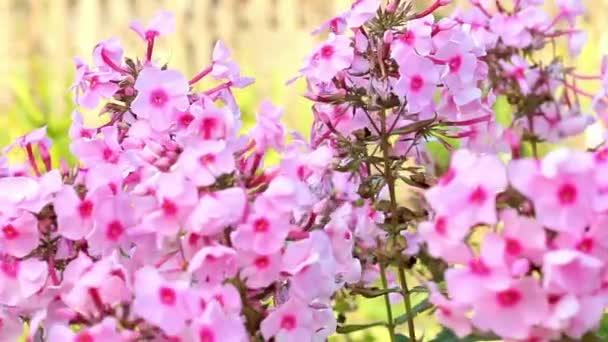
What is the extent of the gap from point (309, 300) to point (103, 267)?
13 centimetres

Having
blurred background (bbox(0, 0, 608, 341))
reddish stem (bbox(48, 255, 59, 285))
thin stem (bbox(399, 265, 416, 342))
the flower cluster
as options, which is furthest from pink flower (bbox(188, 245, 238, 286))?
blurred background (bbox(0, 0, 608, 341))

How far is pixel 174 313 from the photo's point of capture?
674 millimetres

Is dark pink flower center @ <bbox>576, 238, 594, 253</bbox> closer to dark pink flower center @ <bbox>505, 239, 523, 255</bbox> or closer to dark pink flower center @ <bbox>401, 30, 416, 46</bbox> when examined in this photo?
dark pink flower center @ <bbox>505, 239, 523, 255</bbox>

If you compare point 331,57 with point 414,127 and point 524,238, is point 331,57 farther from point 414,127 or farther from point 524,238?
point 524,238

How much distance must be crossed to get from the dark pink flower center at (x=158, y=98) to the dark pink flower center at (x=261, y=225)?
153 mm

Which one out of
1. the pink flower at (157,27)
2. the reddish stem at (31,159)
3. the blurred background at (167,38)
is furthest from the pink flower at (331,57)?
→ the blurred background at (167,38)

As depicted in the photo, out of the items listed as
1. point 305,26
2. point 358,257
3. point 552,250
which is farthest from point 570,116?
point 305,26

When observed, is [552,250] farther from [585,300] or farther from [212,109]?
[212,109]

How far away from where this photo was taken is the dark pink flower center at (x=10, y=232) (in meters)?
0.75

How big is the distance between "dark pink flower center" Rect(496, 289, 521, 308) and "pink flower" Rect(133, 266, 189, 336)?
18cm

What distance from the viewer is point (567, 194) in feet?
2.00

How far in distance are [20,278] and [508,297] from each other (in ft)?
1.07

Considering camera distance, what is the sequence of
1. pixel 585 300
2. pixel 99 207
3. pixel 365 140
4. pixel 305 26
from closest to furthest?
pixel 585 300 < pixel 99 207 < pixel 365 140 < pixel 305 26

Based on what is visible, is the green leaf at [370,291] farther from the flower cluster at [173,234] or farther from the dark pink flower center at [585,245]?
the dark pink flower center at [585,245]
